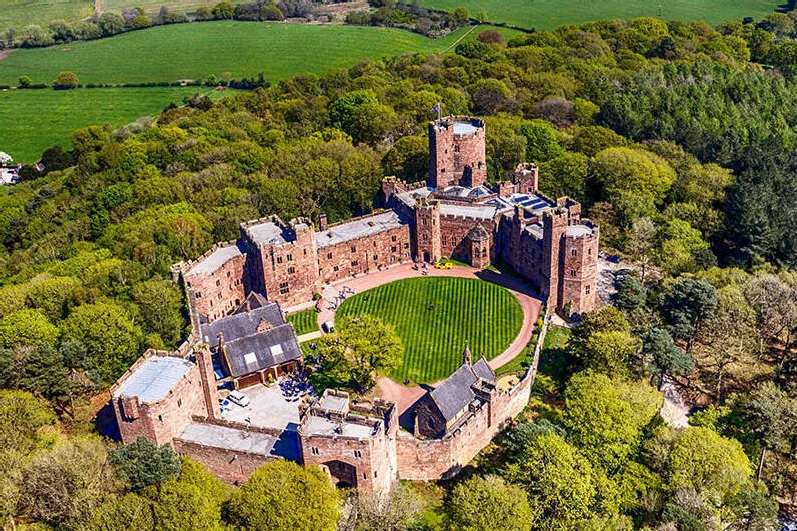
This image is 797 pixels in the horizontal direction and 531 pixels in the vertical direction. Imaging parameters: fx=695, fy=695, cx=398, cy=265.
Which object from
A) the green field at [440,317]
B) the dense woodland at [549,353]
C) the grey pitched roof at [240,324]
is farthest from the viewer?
the green field at [440,317]

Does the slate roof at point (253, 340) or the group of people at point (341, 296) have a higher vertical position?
the slate roof at point (253, 340)

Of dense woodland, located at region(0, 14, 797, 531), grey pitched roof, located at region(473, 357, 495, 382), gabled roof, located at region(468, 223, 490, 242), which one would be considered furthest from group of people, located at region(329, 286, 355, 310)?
grey pitched roof, located at region(473, 357, 495, 382)

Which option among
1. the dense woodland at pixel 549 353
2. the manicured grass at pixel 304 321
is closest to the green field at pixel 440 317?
the manicured grass at pixel 304 321

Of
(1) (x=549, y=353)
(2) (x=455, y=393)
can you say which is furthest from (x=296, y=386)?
(1) (x=549, y=353)

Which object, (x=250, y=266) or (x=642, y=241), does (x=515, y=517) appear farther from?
(x=642, y=241)

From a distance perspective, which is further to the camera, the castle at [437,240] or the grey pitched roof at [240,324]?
the castle at [437,240]

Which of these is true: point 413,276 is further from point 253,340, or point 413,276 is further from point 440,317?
point 253,340

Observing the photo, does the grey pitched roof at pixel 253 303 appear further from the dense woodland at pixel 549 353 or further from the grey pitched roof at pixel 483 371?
the grey pitched roof at pixel 483 371
